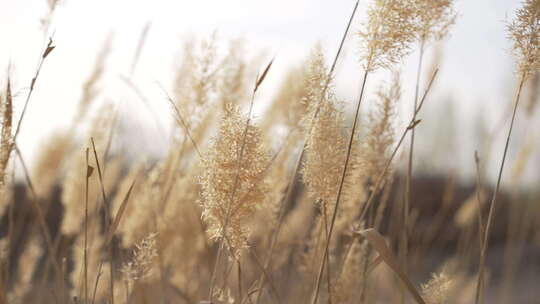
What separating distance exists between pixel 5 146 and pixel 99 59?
1072 mm

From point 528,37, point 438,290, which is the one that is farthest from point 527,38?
point 438,290

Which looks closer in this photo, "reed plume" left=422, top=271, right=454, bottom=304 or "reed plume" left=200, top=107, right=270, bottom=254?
"reed plume" left=200, top=107, right=270, bottom=254

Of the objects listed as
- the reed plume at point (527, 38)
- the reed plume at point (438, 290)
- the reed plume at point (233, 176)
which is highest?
the reed plume at point (527, 38)

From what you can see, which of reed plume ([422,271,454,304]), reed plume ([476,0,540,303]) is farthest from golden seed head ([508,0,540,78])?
reed plume ([422,271,454,304])

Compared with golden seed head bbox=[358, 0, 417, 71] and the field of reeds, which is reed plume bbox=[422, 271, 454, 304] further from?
golden seed head bbox=[358, 0, 417, 71]

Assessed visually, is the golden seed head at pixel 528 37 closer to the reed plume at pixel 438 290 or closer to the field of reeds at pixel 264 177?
the field of reeds at pixel 264 177

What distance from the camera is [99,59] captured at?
6.57 feet

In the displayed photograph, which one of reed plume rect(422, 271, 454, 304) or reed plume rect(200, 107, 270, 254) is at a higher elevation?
reed plume rect(200, 107, 270, 254)

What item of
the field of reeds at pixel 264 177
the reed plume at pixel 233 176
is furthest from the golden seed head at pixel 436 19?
the reed plume at pixel 233 176

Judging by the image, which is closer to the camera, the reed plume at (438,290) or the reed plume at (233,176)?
the reed plume at (233,176)

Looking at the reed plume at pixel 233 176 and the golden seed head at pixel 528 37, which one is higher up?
the golden seed head at pixel 528 37

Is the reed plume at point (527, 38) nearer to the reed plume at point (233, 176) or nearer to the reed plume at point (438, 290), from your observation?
the reed plume at point (438, 290)

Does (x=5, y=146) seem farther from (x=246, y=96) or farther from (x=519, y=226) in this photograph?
Result: (x=519, y=226)

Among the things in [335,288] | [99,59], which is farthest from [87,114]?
[335,288]
